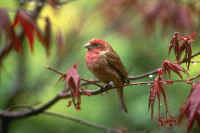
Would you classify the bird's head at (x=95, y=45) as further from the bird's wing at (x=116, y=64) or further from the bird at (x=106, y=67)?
the bird's wing at (x=116, y=64)

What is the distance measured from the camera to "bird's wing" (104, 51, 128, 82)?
11.6 feet

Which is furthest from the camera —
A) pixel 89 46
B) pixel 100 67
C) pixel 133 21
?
pixel 133 21

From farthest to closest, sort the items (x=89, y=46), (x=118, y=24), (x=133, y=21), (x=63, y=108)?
1. (x=133, y=21)
2. (x=63, y=108)
3. (x=118, y=24)
4. (x=89, y=46)

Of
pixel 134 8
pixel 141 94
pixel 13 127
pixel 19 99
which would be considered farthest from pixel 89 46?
pixel 13 127

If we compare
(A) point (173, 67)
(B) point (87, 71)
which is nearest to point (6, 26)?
(A) point (173, 67)

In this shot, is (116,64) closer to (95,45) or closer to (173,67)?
(95,45)

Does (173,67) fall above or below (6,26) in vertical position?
below

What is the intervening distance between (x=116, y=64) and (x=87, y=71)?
98.8 inches

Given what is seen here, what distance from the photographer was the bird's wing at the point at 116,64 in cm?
353

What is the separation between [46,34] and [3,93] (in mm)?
2441

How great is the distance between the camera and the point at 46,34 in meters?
3.69

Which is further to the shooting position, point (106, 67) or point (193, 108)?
point (106, 67)

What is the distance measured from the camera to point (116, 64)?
3617 millimetres

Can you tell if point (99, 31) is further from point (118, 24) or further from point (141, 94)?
point (141, 94)
